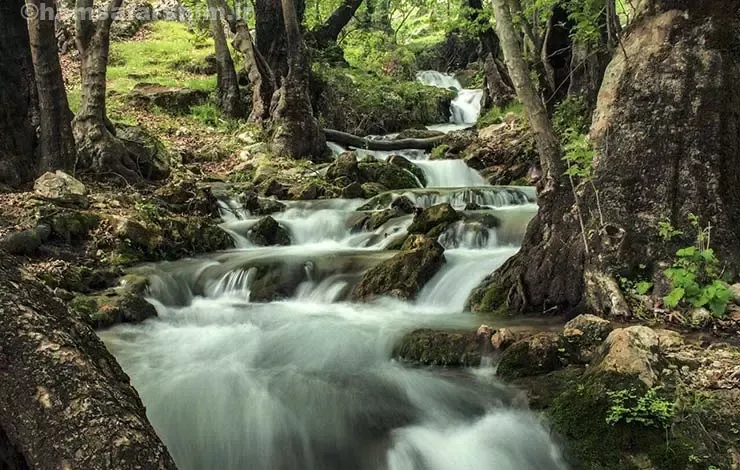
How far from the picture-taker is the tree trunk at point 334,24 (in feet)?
74.0

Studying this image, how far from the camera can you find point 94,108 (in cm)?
1175

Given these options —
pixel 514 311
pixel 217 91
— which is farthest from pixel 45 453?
pixel 217 91

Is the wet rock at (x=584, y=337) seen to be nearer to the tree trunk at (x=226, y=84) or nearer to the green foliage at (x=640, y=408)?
the green foliage at (x=640, y=408)

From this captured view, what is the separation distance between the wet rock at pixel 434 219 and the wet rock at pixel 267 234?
267cm

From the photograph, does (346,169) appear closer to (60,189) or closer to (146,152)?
(146,152)

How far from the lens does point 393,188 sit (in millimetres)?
14625

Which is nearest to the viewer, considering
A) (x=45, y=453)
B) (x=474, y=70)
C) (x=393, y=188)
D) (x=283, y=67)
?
(x=45, y=453)

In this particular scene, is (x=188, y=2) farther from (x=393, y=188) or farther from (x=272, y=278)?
(x=272, y=278)

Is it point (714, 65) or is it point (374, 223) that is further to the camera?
point (374, 223)

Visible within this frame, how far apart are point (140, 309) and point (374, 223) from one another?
16.9ft

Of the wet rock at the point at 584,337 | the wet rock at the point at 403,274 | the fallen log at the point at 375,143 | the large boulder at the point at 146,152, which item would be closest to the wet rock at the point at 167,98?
the fallen log at the point at 375,143

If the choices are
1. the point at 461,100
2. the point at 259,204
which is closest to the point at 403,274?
the point at 259,204

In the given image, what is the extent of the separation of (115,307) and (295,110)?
10285 millimetres

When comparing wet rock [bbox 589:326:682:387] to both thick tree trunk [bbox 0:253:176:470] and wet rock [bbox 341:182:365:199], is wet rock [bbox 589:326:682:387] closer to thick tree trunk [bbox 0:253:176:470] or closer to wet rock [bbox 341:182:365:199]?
thick tree trunk [bbox 0:253:176:470]
